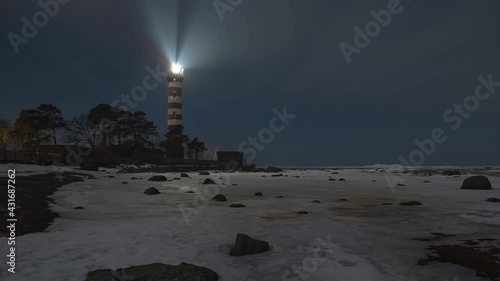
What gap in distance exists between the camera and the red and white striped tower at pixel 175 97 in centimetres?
7575

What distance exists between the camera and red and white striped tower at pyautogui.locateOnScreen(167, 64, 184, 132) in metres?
75.8

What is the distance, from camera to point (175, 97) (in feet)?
255

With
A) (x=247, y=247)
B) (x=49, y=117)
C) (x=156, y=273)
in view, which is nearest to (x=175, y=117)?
(x=49, y=117)

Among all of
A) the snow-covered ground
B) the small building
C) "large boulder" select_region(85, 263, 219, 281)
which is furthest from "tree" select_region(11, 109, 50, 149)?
"large boulder" select_region(85, 263, 219, 281)

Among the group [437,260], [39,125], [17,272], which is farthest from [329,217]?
[39,125]

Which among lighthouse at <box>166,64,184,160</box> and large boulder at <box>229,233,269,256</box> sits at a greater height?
lighthouse at <box>166,64,184,160</box>

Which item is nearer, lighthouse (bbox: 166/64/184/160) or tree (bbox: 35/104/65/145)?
tree (bbox: 35/104/65/145)

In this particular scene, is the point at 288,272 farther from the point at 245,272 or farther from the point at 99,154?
the point at 99,154

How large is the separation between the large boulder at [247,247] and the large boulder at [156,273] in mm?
1238

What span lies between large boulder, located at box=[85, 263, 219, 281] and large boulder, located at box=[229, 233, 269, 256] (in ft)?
4.06

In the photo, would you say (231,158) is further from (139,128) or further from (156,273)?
(156,273)

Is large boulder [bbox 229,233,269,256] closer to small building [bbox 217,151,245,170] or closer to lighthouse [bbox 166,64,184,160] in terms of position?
lighthouse [bbox 166,64,184,160]

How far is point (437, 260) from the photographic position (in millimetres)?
6395

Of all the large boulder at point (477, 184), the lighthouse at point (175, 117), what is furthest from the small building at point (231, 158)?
the large boulder at point (477, 184)
